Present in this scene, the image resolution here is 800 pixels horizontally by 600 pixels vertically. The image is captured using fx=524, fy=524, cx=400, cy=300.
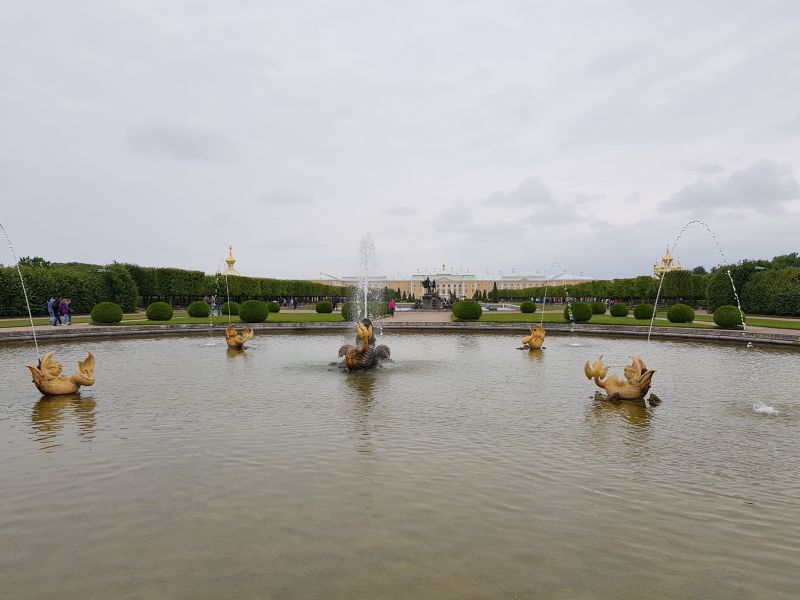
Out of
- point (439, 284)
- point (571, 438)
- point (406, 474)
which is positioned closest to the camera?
point (406, 474)

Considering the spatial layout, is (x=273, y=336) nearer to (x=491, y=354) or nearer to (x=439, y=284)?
(x=491, y=354)

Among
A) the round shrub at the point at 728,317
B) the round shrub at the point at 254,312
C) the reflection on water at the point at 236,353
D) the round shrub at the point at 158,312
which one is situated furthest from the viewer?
the round shrub at the point at 158,312

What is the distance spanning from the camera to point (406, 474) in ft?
19.6

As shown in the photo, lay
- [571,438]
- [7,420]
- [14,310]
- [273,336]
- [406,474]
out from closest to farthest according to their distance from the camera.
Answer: [406,474] → [571,438] → [7,420] → [273,336] → [14,310]

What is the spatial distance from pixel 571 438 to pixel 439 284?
472 ft

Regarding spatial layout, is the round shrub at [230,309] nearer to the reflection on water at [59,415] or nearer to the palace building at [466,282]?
the reflection on water at [59,415]

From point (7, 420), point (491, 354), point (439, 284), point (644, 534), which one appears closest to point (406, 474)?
point (644, 534)

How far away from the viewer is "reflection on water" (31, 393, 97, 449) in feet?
25.0

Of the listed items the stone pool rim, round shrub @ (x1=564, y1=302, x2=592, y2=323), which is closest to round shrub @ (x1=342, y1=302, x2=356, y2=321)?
the stone pool rim

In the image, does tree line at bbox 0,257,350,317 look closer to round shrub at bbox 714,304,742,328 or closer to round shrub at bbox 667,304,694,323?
round shrub at bbox 667,304,694,323

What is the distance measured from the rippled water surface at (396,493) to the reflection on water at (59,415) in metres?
0.06

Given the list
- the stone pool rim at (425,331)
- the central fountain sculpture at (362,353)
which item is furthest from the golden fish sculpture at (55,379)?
the stone pool rim at (425,331)

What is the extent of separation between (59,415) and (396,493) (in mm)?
6627

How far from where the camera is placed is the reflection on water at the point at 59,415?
7621mm
